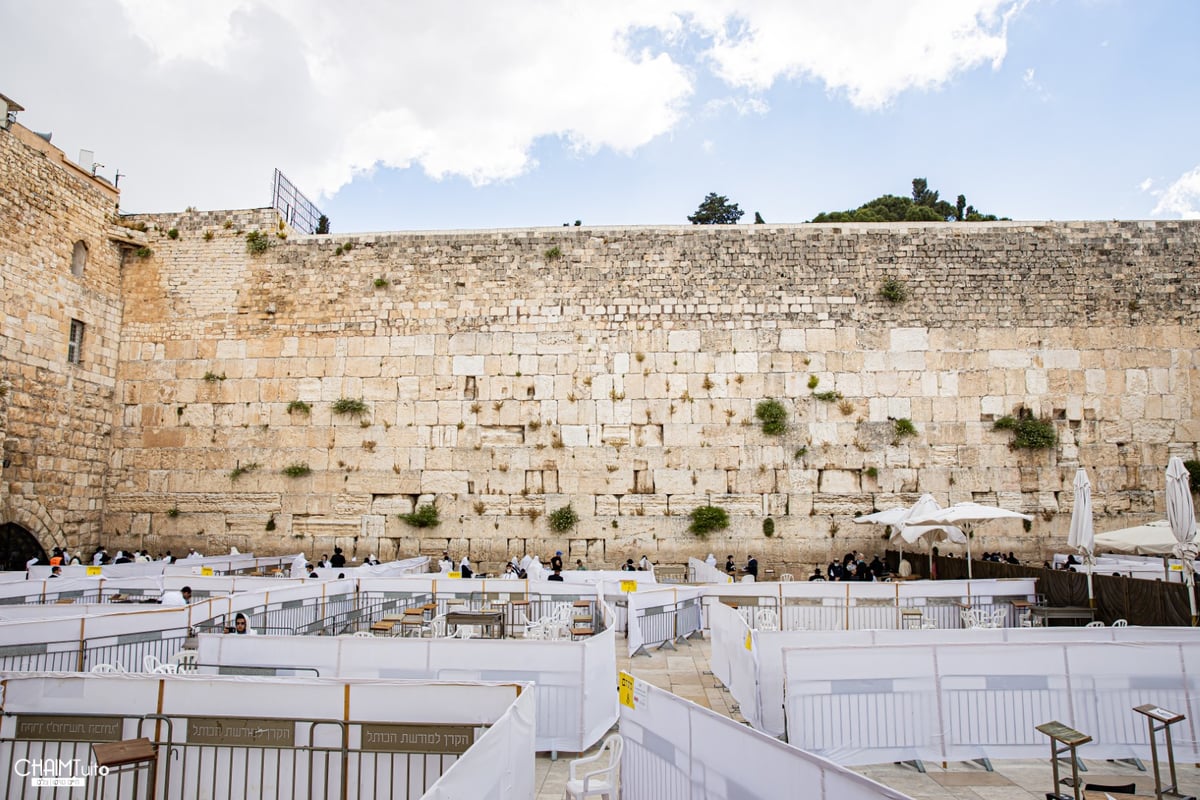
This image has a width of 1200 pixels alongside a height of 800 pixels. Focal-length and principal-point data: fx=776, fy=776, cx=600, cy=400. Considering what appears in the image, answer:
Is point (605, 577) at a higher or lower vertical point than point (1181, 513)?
lower

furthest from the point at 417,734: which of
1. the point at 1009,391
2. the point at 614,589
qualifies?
the point at 1009,391

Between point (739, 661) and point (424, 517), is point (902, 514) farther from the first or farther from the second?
point (424, 517)

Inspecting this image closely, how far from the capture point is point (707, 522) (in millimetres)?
Answer: 15883

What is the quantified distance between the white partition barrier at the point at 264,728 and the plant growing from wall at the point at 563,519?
37.4 feet

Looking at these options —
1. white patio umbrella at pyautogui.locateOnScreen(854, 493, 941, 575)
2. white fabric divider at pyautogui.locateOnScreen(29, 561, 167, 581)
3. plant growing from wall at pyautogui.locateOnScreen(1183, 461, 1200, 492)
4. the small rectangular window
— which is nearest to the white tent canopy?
white patio umbrella at pyautogui.locateOnScreen(854, 493, 941, 575)

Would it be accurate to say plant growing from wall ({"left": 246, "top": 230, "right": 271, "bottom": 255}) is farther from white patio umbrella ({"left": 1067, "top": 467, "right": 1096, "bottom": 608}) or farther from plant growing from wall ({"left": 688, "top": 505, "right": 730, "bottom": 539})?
white patio umbrella ({"left": 1067, "top": 467, "right": 1096, "bottom": 608})

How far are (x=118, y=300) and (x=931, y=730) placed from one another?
18380mm

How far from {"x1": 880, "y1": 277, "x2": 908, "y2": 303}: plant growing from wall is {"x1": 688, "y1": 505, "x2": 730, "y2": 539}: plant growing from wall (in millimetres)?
5823

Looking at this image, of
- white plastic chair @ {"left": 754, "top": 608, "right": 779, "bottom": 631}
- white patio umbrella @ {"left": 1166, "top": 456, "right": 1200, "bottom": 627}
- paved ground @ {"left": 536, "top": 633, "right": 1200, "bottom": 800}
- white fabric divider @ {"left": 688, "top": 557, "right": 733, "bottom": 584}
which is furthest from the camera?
white fabric divider @ {"left": 688, "top": 557, "right": 733, "bottom": 584}

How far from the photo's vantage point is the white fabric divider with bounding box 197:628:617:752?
6.18 m

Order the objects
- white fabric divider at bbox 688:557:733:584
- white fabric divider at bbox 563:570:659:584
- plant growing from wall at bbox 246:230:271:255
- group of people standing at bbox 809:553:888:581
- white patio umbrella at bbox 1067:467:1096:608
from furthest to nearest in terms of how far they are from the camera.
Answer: plant growing from wall at bbox 246:230:271:255, group of people standing at bbox 809:553:888:581, white fabric divider at bbox 688:557:733:584, white fabric divider at bbox 563:570:659:584, white patio umbrella at bbox 1067:467:1096:608

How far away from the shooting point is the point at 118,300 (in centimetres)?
1755

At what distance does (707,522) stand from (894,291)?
251 inches

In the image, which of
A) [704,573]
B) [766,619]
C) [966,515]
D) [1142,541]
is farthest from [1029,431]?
[766,619]
